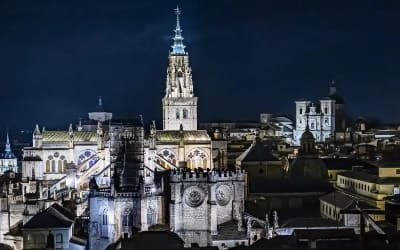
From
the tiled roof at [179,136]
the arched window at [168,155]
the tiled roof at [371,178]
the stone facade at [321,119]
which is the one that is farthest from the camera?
the stone facade at [321,119]

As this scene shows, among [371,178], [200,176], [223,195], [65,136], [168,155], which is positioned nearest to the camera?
[200,176]

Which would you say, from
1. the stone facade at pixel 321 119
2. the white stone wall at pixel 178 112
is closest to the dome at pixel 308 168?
the white stone wall at pixel 178 112

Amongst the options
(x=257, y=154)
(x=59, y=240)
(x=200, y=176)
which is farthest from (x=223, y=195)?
(x=257, y=154)

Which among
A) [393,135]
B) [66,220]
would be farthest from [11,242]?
[393,135]

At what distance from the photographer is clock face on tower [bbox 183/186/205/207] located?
50.2 metres

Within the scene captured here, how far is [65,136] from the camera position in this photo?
77.3 meters

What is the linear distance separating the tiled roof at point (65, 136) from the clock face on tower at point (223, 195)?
28.8m

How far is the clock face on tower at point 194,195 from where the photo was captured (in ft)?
165

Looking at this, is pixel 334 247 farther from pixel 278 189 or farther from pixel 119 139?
pixel 119 139

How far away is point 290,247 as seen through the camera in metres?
34.8

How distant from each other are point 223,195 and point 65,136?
30944mm

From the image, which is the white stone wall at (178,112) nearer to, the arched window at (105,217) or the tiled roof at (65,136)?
the tiled roof at (65,136)

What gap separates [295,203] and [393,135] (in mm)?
77872

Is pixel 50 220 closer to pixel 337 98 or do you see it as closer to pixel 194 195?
pixel 194 195
